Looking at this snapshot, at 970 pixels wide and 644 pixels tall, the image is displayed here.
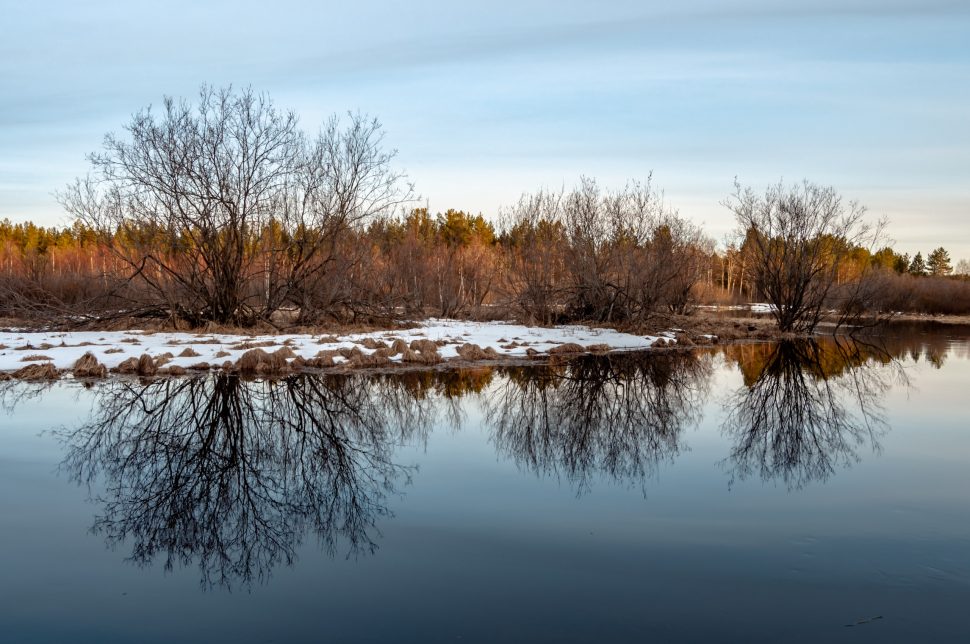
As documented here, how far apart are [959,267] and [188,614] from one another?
138m

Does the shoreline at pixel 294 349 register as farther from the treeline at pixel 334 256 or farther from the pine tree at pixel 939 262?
the pine tree at pixel 939 262

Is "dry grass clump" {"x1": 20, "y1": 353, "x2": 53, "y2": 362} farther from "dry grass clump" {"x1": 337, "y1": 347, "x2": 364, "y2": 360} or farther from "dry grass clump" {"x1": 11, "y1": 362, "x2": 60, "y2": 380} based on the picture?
"dry grass clump" {"x1": 337, "y1": 347, "x2": 364, "y2": 360}

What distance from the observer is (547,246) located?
28.8 meters

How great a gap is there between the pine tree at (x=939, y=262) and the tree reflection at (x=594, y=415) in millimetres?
95332

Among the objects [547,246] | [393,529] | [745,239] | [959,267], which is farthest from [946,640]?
[959,267]

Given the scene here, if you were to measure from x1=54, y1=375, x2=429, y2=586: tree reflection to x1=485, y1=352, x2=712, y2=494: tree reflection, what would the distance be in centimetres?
142

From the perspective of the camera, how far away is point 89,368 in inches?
545

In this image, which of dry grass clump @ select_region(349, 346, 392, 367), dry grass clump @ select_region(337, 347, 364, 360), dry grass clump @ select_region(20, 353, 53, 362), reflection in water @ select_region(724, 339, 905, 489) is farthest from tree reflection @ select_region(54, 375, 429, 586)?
reflection in water @ select_region(724, 339, 905, 489)

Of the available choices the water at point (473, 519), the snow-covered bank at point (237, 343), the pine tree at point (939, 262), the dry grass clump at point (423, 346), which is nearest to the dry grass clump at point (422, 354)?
the dry grass clump at point (423, 346)

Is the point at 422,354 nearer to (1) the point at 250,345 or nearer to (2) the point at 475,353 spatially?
(2) the point at 475,353

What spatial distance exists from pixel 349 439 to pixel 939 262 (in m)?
106

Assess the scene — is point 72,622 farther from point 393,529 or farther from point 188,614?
point 393,529

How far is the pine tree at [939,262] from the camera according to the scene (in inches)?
3824

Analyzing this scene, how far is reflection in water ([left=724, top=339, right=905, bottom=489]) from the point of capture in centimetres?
850
